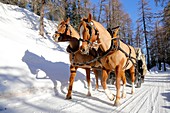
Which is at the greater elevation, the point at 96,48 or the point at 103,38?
the point at 103,38

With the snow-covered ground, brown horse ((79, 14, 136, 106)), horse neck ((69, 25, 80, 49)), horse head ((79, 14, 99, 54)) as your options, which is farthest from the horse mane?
the snow-covered ground

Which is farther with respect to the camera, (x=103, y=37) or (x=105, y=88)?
(x=105, y=88)

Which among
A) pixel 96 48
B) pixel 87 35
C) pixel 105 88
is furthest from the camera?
pixel 105 88

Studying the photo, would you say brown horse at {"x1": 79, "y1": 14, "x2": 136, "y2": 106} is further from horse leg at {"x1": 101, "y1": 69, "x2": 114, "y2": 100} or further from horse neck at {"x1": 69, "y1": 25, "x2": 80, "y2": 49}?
horse neck at {"x1": 69, "y1": 25, "x2": 80, "y2": 49}

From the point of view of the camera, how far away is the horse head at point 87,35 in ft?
16.5

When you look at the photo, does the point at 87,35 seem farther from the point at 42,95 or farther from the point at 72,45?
the point at 42,95

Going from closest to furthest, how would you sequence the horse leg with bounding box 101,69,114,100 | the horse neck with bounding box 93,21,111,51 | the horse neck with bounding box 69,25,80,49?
1. the horse neck with bounding box 93,21,111,51
2. the horse leg with bounding box 101,69,114,100
3. the horse neck with bounding box 69,25,80,49

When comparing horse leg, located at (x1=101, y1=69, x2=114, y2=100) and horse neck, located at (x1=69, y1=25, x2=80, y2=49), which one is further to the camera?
horse neck, located at (x1=69, y1=25, x2=80, y2=49)

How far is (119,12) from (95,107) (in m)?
29.6

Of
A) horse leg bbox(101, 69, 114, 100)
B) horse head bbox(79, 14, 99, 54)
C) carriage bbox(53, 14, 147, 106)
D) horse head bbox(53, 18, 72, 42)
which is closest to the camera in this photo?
horse head bbox(79, 14, 99, 54)

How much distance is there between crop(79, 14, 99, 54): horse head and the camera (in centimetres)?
502

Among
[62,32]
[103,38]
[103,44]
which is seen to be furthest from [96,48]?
[62,32]

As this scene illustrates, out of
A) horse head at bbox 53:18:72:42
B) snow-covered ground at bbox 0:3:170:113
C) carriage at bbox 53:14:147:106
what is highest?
horse head at bbox 53:18:72:42

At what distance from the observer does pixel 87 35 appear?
16.8 feet
